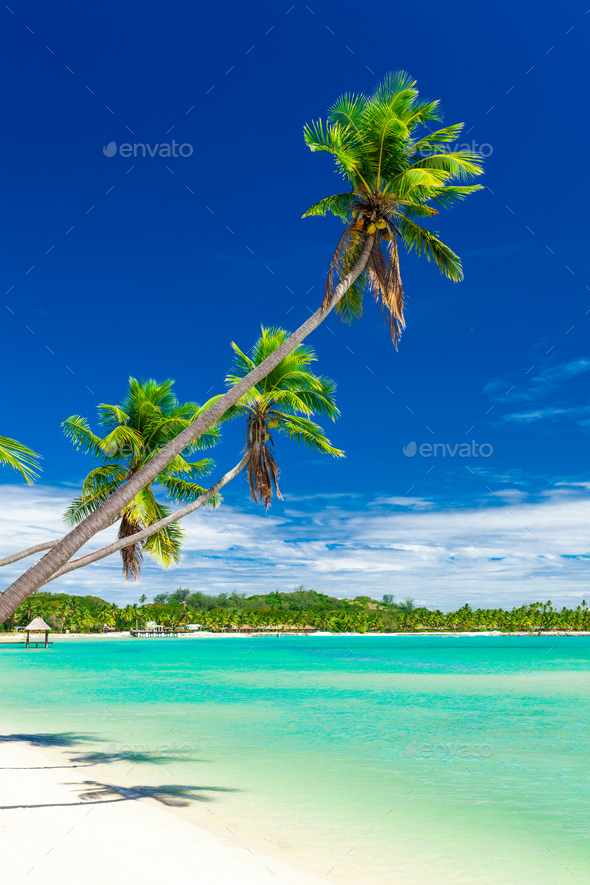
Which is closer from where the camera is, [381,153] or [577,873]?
[577,873]

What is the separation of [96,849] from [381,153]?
10.6 meters

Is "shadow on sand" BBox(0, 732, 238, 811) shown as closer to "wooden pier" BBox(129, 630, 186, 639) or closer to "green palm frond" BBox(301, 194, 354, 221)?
"green palm frond" BBox(301, 194, 354, 221)

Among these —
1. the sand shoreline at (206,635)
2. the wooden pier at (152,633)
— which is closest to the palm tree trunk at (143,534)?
the sand shoreline at (206,635)

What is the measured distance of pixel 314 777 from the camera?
1219 cm

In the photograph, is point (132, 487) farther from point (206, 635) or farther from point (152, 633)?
point (152, 633)

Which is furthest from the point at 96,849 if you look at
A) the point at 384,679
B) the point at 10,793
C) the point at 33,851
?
the point at 384,679

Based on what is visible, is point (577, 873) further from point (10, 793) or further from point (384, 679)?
point (384, 679)

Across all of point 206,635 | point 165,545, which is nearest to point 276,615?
point 206,635

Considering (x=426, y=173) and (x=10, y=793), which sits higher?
(x=426, y=173)

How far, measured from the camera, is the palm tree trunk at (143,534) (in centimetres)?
828

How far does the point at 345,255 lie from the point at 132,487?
216 inches

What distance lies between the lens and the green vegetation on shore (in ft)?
436

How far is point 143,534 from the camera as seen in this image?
381 inches

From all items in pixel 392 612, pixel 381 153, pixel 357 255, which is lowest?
pixel 392 612
